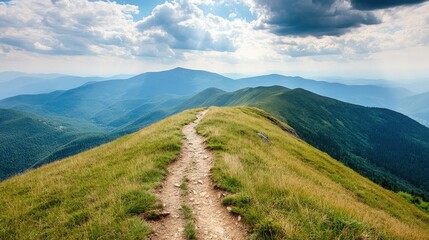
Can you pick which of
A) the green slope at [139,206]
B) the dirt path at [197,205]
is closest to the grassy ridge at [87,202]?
the green slope at [139,206]

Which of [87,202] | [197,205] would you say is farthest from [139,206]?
[87,202]

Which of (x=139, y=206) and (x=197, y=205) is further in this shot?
(x=197, y=205)

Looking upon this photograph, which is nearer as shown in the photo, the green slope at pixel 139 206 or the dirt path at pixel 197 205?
the green slope at pixel 139 206

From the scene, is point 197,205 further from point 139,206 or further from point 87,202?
point 87,202

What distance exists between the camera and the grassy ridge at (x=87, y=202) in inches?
312

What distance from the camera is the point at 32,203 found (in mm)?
10523

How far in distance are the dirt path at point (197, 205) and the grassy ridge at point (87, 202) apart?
0.63 m

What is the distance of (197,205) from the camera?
9875mm

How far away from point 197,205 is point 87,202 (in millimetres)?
4765

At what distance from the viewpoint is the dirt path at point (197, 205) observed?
798 centimetres

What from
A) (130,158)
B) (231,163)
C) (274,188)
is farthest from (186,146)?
(274,188)

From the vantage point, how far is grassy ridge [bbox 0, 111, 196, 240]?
7.93 meters

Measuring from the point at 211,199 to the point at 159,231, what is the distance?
116 inches

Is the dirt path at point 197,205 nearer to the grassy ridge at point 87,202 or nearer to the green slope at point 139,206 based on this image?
the green slope at point 139,206
